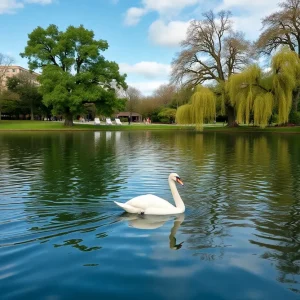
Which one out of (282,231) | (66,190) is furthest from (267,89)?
(282,231)

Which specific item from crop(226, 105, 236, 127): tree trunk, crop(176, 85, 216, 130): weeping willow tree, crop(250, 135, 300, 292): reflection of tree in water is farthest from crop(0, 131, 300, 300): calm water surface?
crop(226, 105, 236, 127): tree trunk

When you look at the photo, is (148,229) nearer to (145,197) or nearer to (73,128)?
(145,197)

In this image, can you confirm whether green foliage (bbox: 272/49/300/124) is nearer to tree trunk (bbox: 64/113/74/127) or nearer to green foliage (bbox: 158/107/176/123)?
tree trunk (bbox: 64/113/74/127)

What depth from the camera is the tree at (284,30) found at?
4528 centimetres

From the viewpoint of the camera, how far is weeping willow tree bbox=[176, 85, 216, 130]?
43719mm

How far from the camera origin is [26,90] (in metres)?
76.2

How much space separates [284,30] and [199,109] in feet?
49.0

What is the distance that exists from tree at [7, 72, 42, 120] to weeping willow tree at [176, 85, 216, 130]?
41523 millimetres

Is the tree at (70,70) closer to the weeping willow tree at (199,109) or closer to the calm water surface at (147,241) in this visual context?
the weeping willow tree at (199,109)

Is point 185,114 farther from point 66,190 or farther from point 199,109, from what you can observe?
point 66,190

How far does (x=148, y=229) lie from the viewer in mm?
6664

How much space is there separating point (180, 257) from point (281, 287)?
1471 millimetres

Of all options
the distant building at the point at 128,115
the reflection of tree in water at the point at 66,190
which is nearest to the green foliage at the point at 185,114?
the reflection of tree in water at the point at 66,190

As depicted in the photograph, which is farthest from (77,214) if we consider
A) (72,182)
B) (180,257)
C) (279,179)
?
(279,179)
